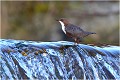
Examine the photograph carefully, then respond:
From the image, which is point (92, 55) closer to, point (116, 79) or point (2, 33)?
point (116, 79)

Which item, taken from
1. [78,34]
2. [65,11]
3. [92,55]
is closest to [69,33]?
[78,34]

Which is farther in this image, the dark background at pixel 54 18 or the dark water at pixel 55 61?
the dark background at pixel 54 18

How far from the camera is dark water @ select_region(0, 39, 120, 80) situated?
4.52m

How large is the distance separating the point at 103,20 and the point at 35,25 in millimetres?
1801

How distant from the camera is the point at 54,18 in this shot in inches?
481

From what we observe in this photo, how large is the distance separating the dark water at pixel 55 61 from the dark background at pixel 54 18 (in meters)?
6.52

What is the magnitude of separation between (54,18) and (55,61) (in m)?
7.50

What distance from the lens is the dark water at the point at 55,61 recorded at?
4.52 m

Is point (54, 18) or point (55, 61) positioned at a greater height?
point (54, 18)

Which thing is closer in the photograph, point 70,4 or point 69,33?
point 69,33

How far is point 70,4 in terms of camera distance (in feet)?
41.7

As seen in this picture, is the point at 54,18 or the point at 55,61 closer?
the point at 55,61

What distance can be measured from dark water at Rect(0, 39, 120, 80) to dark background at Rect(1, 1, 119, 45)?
652 cm

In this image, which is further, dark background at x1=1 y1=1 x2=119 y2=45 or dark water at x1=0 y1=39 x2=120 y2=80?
dark background at x1=1 y1=1 x2=119 y2=45
